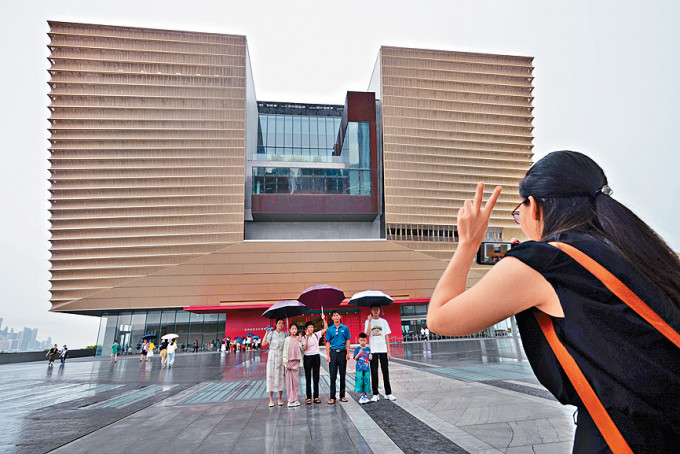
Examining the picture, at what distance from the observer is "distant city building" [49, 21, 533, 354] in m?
39.2

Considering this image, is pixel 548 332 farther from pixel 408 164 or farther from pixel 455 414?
pixel 408 164

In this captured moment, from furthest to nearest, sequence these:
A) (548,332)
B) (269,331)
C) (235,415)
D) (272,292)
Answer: (272,292) → (269,331) → (235,415) → (548,332)

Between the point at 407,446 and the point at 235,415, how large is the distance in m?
4.02

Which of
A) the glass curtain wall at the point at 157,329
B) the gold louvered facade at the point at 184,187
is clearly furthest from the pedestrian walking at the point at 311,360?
the glass curtain wall at the point at 157,329

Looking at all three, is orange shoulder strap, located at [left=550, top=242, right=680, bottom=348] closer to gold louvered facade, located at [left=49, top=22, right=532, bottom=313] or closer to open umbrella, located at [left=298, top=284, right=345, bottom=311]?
open umbrella, located at [left=298, top=284, right=345, bottom=311]

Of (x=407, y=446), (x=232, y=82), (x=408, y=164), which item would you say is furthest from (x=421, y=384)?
(x=232, y=82)

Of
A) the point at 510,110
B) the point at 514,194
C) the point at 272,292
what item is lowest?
the point at 272,292

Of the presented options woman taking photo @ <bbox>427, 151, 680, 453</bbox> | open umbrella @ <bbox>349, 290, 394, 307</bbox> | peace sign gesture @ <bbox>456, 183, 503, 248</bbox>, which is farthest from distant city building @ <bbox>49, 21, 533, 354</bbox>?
woman taking photo @ <bbox>427, 151, 680, 453</bbox>

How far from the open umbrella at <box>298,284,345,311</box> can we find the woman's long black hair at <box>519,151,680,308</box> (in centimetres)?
1116

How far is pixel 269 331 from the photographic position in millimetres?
9398

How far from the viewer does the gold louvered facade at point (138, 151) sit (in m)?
39.2

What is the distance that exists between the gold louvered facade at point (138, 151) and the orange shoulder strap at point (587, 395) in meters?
39.7

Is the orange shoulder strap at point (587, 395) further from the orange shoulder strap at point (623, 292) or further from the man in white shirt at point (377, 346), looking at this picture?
the man in white shirt at point (377, 346)

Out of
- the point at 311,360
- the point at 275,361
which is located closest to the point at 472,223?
the point at 311,360
